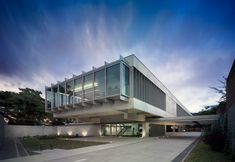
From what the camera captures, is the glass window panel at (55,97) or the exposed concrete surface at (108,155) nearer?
the exposed concrete surface at (108,155)

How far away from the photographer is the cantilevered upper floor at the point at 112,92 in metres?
22.7

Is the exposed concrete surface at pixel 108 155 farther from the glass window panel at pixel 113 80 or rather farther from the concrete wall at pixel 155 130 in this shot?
the concrete wall at pixel 155 130

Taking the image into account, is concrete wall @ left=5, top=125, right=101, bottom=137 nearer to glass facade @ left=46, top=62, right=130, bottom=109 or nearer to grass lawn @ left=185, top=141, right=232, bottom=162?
glass facade @ left=46, top=62, right=130, bottom=109

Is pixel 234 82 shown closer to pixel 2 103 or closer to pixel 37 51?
pixel 37 51

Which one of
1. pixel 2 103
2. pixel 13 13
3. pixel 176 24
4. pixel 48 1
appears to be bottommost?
pixel 2 103

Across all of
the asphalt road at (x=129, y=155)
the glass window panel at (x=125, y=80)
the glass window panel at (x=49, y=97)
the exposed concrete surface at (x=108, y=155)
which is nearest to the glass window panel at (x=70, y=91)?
the glass window panel at (x=49, y=97)

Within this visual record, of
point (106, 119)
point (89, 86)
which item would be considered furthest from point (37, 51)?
point (106, 119)

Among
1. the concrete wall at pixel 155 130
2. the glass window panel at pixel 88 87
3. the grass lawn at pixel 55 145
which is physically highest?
the glass window panel at pixel 88 87

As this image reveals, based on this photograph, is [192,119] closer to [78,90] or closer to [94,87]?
[94,87]

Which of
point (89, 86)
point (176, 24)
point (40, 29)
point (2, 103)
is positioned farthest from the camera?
point (2, 103)

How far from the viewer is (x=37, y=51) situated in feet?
30.6

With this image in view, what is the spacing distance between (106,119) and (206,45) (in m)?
27.6

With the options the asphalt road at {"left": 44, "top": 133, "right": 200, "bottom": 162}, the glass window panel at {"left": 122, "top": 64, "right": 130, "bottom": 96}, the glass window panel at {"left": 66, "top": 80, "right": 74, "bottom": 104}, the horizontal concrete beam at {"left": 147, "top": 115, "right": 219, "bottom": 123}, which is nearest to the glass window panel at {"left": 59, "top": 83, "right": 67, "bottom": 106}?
the glass window panel at {"left": 66, "top": 80, "right": 74, "bottom": 104}

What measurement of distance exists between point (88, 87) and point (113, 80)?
5.37m
